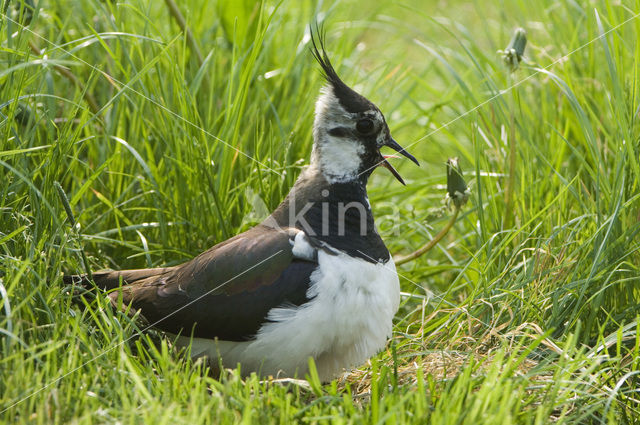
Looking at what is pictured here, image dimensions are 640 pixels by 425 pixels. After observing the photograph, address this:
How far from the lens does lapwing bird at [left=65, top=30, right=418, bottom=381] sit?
2.73m

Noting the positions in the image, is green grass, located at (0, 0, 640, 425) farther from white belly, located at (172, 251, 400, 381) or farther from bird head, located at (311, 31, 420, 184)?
bird head, located at (311, 31, 420, 184)

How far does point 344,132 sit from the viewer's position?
10.0 ft

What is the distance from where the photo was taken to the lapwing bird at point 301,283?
8.96 ft

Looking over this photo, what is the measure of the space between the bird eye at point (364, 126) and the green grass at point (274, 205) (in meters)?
0.28

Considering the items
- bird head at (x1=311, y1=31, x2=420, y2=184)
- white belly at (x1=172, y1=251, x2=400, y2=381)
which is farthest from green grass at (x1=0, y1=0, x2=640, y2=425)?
bird head at (x1=311, y1=31, x2=420, y2=184)

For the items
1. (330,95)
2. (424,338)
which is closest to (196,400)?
(424,338)

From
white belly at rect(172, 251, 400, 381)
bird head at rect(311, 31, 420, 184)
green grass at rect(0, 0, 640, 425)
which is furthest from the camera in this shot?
bird head at rect(311, 31, 420, 184)

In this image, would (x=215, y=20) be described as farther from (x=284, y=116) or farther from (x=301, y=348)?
(x=301, y=348)

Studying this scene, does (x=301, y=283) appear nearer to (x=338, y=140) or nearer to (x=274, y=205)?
(x=338, y=140)

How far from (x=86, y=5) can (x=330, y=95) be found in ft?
5.53

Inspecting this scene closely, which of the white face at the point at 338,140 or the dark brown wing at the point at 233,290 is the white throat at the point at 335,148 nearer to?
the white face at the point at 338,140

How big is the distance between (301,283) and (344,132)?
636 millimetres

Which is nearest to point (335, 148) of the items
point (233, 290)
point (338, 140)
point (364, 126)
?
point (338, 140)

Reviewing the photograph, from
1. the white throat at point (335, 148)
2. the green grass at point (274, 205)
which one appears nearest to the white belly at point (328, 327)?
the green grass at point (274, 205)
